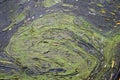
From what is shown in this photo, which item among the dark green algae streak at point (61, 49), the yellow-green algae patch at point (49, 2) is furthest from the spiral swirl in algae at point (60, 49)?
the yellow-green algae patch at point (49, 2)

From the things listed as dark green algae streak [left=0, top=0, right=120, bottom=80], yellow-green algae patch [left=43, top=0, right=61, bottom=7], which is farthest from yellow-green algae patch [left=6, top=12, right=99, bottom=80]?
yellow-green algae patch [left=43, top=0, right=61, bottom=7]

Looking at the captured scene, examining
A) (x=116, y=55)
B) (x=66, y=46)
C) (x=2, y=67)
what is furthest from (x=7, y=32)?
(x=116, y=55)

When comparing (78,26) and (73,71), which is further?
(78,26)

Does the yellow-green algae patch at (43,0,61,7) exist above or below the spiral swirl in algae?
above

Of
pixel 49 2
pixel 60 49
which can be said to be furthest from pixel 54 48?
pixel 49 2

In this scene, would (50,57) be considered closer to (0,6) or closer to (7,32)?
(7,32)

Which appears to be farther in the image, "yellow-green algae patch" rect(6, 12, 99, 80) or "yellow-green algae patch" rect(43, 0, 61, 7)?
"yellow-green algae patch" rect(43, 0, 61, 7)

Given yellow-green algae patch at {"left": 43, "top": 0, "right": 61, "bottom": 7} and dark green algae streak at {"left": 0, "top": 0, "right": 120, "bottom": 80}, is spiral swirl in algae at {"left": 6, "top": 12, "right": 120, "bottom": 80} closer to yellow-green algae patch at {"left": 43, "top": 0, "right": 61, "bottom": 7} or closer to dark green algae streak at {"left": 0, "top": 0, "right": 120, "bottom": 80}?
dark green algae streak at {"left": 0, "top": 0, "right": 120, "bottom": 80}
